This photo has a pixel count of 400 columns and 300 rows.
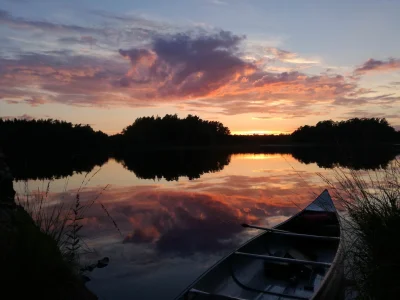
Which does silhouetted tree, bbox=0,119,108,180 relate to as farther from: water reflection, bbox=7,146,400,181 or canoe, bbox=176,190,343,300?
canoe, bbox=176,190,343,300

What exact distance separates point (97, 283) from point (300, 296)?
3.55 m

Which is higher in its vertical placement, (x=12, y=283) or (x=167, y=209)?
(x=12, y=283)

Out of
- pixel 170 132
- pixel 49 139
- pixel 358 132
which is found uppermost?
pixel 170 132

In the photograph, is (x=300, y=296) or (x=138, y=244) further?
(x=138, y=244)

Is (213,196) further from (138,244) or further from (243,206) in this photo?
(138,244)

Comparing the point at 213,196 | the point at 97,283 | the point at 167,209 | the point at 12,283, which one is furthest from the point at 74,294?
the point at 213,196

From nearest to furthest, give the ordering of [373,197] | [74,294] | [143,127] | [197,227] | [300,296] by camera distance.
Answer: [74,294] < [373,197] < [300,296] < [197,227] < [143,127]

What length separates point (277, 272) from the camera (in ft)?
20.9

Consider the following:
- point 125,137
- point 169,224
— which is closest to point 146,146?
point 125,137

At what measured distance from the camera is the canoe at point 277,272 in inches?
203

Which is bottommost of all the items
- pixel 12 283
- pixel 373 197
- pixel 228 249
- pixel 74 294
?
pixel 228 249

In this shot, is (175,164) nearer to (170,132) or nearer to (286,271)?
(286,271)

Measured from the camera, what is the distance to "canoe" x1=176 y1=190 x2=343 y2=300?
16.9 feet

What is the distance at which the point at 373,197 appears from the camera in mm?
4555
